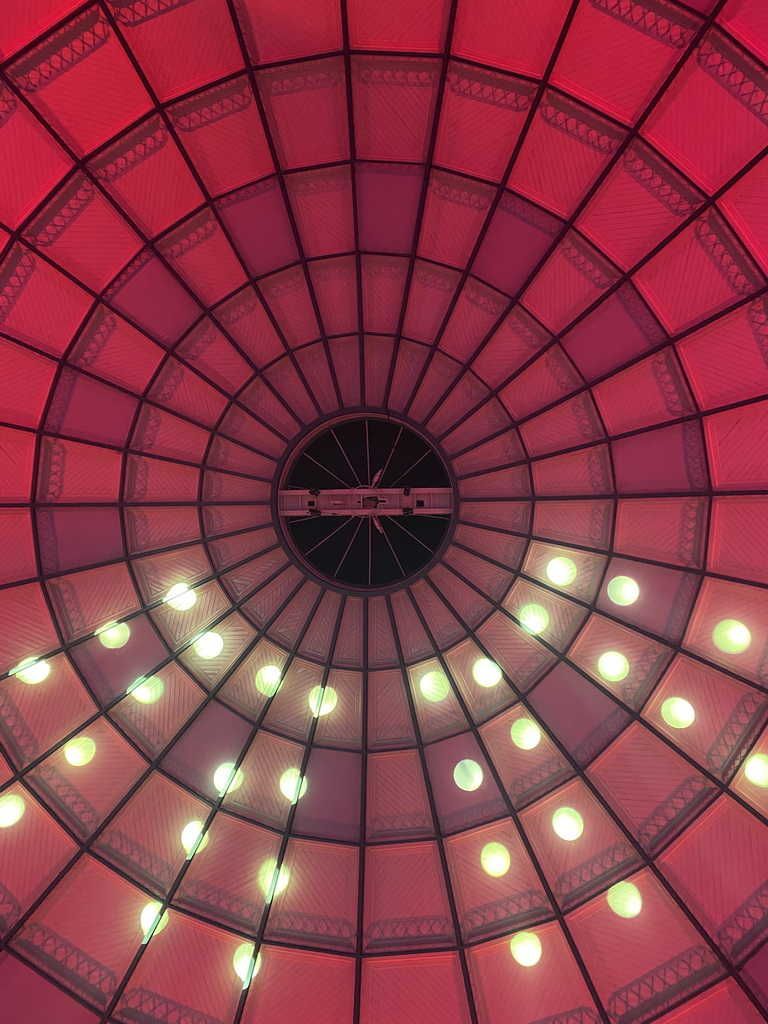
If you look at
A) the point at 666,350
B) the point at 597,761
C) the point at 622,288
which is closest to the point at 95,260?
the point at 622,288

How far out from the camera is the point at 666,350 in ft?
53.8

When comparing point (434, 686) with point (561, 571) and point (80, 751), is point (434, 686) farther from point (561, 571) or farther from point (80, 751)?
point (80, 751)

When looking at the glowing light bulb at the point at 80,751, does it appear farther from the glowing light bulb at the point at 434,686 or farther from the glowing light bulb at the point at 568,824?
the glowing light bulb at the point at 568,824

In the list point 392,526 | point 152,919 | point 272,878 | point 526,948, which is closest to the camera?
point 526,948

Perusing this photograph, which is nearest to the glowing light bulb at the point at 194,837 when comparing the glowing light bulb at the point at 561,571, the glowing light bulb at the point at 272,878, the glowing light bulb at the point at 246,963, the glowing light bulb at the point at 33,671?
the glowing light bulb at the point at 272,878

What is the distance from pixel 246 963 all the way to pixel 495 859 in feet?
23.0

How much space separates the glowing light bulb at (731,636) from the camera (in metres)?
17.5

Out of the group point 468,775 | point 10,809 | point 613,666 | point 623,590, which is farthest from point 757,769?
point 10,809

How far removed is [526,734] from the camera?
1952 cm

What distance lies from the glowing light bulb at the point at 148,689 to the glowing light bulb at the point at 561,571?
11.5 meters

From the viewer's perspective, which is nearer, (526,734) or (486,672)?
(526,734)

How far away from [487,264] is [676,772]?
13.6 m

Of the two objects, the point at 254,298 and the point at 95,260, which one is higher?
the point at 254,298

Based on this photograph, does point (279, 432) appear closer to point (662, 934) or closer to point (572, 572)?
point (572, 572)
